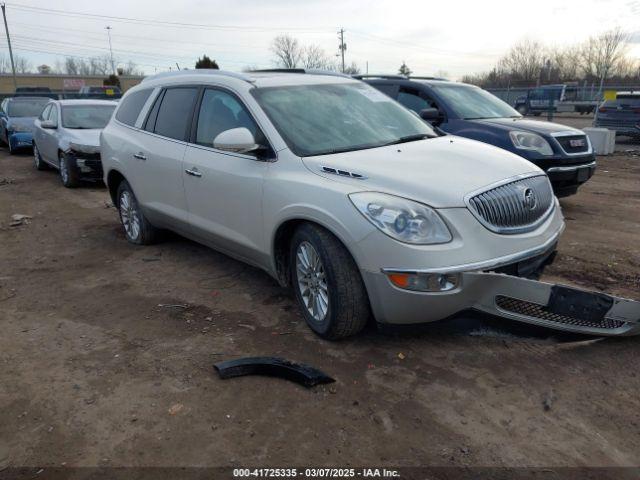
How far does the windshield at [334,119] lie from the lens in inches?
157

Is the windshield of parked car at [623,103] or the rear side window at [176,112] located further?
the windshield of parked car at [623,103]

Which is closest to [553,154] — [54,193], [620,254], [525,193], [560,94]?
[620,254]

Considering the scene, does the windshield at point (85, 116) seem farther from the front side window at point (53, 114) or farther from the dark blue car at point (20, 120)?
the dark blue car at point (20, 120)

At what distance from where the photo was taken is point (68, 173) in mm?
10070

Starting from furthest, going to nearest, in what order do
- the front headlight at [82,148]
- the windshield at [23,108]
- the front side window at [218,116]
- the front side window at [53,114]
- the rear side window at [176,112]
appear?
1. the windshield at [23,108]
2. the front side window at [53,114]
3. the front headlight at [82,148]
4. the rear side window at [176,112]
5. the front side window at [218,116]

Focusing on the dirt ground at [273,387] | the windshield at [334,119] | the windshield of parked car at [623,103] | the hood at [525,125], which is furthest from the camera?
the windshield of parked car at [623,103]

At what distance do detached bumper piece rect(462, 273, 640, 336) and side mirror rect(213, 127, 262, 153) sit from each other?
71.7 inches

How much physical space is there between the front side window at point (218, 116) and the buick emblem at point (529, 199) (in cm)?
201

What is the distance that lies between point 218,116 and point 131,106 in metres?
1.93

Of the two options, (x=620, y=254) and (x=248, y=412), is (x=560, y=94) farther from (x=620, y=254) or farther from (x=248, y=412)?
(x=248, y=412)

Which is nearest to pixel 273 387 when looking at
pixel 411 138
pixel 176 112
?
pixel 411 138

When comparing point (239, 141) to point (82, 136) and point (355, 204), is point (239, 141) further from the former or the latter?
point (82, 136)

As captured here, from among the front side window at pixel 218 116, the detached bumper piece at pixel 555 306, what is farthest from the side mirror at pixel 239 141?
the detached bumper piece at pixel 555 306

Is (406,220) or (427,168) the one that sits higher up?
(427,168)
